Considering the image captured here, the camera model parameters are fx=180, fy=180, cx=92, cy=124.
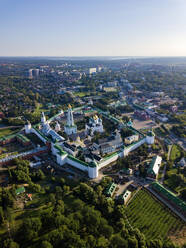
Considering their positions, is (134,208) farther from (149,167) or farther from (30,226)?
(30,226)

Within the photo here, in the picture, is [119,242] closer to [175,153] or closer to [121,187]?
[121,187]

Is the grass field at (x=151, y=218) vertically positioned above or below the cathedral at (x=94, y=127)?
below

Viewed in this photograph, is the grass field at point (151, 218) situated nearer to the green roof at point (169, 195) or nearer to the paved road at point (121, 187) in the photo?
the green roof at point (169, 195)

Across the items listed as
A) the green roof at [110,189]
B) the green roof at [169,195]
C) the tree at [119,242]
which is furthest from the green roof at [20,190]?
the green roof at [169,195]

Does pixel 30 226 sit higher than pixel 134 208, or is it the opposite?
pixel 30 226

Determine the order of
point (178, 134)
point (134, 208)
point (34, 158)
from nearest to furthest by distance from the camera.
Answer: point (134, 208) → point (34, 158) → point (178, 134)

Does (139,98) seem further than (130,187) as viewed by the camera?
Yes

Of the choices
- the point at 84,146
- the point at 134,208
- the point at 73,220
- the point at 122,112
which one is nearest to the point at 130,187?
the point at 134,208
